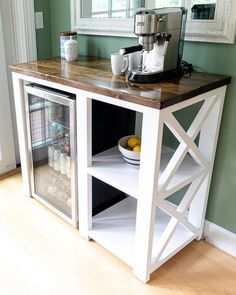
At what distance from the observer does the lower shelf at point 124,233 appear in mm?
1587

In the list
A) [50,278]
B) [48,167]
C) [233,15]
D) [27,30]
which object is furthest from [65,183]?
[233,15]

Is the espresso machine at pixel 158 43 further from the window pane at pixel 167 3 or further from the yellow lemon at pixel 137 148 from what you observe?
the yellow lemon at pixel 137 148

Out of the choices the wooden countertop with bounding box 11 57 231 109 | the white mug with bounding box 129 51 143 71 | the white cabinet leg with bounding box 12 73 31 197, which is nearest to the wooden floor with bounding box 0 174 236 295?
the white cabinet leg with bounding box 12 73 31 197

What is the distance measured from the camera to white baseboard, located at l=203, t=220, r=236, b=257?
1688 millimetres

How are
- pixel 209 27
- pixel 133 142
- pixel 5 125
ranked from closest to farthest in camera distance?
pixel 209 27 < pixel 133 142 < pixel 5 125

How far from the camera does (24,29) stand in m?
2.14

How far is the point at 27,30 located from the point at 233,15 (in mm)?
1421

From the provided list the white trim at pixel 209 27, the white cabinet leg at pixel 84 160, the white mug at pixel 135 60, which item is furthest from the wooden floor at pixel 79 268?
the white trim at pixel 209 27

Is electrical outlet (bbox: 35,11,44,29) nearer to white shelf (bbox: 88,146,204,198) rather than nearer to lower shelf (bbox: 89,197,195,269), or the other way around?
white shelf (bbox: 88,146,204,198)

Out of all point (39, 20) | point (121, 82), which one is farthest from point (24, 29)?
point (121, 82)

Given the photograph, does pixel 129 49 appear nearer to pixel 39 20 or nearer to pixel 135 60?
pixel 135 60

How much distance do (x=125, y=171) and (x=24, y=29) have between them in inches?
52.2

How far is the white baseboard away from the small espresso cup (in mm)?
987

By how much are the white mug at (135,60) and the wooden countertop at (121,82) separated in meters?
0.10
